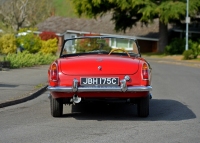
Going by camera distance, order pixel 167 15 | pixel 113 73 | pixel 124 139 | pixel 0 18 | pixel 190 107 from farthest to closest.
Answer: pixel 0 18 < pixel 167 15 < pixel 190 107 < pixel 113 73 < pixel 124 139

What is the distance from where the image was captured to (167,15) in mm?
44844

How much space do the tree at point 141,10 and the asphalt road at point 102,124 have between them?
107 ft

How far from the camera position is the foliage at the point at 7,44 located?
33.6m

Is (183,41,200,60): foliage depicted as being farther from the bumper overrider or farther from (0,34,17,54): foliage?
the bumper overrider

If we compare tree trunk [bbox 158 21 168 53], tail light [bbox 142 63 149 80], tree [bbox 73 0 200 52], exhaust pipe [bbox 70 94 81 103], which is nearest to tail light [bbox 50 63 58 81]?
exhaust pipe [bbox 70 94 81 103]

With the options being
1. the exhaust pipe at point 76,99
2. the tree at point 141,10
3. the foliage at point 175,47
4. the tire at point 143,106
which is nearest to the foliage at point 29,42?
the tree at point 141,10

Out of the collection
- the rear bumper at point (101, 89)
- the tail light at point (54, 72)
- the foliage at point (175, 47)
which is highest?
the tail light at point (54, 72)

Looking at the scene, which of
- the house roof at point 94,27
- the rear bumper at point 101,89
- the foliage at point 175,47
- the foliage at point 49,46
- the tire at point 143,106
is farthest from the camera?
the house roof at point 94,27

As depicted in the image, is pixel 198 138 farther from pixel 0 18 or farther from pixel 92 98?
pixel 0 18

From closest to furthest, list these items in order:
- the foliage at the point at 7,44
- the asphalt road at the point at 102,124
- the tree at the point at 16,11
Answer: the asphalt road at the point at 102,124, the foliage at the point at 7,44, the tree at the point at 16,11

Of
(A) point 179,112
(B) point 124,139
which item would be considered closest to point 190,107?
(A) point 179,112

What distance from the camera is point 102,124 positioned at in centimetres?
934

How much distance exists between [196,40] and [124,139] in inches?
1803

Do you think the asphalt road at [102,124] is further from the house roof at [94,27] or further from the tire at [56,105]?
the house roof at [94,27]
